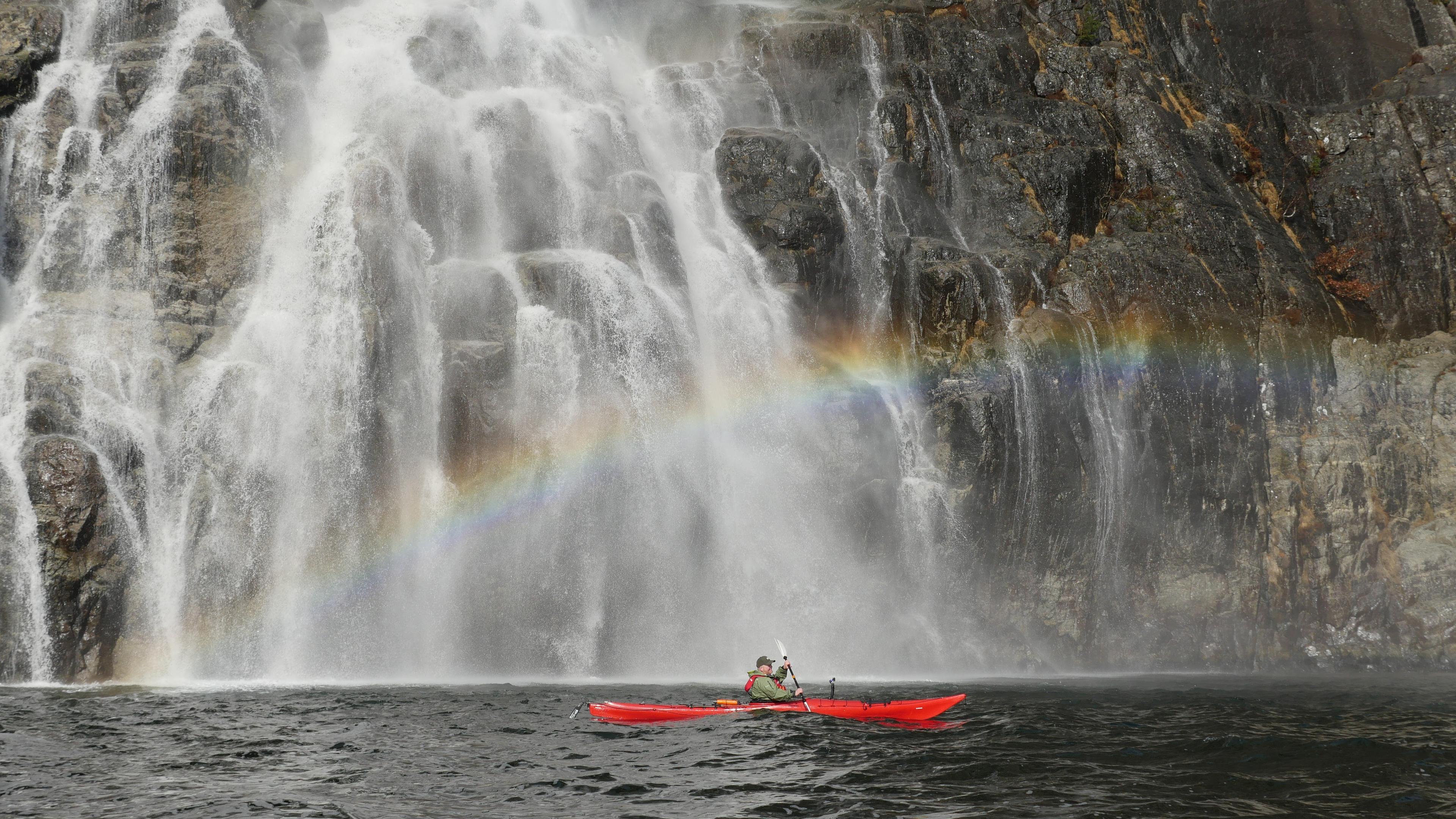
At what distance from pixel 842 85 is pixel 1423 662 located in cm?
2313

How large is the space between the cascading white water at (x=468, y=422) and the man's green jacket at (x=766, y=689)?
7014 mm

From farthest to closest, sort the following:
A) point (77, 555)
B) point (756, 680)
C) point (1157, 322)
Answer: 1. point (1157, 322)
2. point (77, 555)
3. point (756, 680)

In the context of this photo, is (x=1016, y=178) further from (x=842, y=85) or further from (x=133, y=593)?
(x=133, y=593)

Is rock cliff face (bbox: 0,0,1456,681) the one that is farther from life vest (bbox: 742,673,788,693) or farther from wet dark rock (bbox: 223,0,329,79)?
life vest (bbox: 742,673,788,693)

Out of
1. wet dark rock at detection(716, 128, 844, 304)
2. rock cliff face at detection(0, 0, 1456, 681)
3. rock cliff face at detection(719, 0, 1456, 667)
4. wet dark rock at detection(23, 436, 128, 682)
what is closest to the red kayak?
rock cliff face at detection(0, 0, 1456, 681)

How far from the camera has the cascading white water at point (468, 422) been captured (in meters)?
22.6

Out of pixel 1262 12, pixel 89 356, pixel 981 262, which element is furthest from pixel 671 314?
pixel 1262 12

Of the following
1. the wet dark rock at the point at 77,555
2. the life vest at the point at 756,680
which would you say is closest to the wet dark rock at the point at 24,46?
the wet dark rock at the point at 77,555

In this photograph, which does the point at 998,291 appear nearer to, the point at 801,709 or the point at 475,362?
the point at 475,362

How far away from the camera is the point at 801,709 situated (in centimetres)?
1652

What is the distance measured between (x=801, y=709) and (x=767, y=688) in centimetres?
64

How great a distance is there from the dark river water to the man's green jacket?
39 cm

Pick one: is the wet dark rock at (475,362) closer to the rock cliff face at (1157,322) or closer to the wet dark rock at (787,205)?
the wet dark rock at (787,205)

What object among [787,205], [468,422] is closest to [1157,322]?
[787,205]
